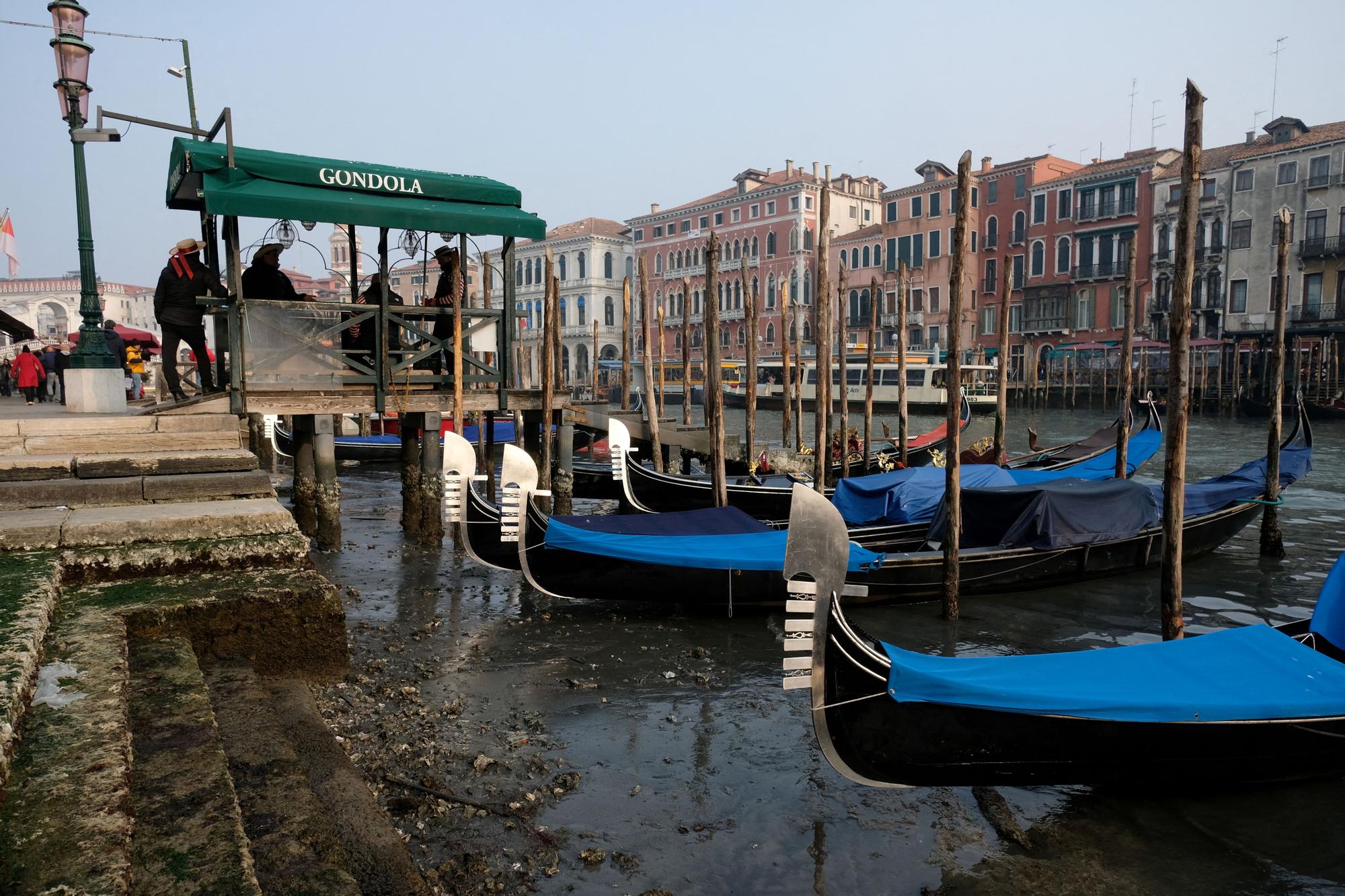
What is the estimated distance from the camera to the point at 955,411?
7.25m

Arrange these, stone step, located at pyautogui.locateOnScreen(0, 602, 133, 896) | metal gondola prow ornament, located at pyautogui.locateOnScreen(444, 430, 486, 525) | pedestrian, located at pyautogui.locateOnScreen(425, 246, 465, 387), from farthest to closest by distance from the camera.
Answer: pedestrian, located at pyautogui.locateOnScreen(425, 246, 465, 387), metal gondola prow ornament, located at pyautogui.locateOnScreen(444, 430, 486, 525), stone step, located at pyautogui.locateOnScreen(0, 602, 133, 896)

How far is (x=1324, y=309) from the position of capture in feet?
101

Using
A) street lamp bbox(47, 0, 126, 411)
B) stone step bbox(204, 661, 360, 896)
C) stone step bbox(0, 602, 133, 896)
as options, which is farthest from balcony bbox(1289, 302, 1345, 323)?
stone step bbox(0, 602, 133, 896)

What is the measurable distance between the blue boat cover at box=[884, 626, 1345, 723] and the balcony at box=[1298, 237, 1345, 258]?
3319 cm

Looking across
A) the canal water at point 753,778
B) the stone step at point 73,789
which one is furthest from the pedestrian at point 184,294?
A: the stone step at point 73,789

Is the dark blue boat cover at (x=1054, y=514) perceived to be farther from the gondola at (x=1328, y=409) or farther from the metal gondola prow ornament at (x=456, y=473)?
the gondola at (x=1328, y=409)

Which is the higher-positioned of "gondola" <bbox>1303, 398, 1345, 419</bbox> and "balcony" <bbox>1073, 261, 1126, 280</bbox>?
"balcony" <bbox>1073, 261, 1126, 280</bbox>

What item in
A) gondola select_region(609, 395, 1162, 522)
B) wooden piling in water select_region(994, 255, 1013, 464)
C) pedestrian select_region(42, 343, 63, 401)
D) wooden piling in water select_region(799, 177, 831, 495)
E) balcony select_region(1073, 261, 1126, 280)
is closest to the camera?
wooden piling in water select_region(799, 177, 831, 495)

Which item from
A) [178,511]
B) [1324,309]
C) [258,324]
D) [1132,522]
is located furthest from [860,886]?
[1324,309]

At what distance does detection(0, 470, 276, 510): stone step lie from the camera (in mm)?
4562

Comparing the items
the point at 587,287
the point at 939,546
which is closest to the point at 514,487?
the point at 939,546

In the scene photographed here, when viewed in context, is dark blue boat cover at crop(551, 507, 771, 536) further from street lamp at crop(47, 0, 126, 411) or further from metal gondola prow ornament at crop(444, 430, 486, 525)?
street lamp at crop(47, 0, 126, 411)

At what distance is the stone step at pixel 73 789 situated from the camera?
175cm

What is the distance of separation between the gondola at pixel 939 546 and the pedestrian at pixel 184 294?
3464 mm
